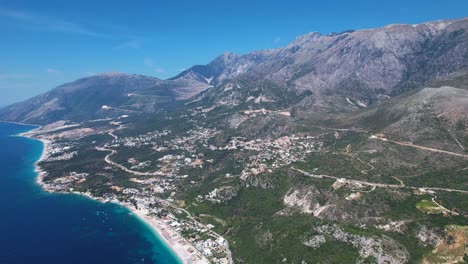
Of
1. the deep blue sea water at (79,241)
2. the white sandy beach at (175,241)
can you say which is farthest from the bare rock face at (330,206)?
the deep blue sea water at (79,241)

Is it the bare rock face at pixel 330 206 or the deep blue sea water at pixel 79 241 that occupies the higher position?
the bare rock face at pixel 330 206

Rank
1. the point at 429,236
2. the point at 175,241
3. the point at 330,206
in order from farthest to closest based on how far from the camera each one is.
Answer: the point at 175,241 → the point at 330,206 → the point at 429,236

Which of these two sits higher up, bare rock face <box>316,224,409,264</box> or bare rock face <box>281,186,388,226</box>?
bare rock face <box>281,186,388,226</box>

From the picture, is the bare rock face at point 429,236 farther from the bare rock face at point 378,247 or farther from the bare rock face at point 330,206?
the bare rock face at point 330,206

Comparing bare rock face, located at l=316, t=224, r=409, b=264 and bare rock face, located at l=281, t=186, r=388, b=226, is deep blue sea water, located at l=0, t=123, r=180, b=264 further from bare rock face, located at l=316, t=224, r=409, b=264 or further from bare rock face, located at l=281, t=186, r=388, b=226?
bare rock face, located at l=316, t=224, r=409, b=264

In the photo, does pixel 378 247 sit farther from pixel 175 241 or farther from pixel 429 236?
pixel 175 241

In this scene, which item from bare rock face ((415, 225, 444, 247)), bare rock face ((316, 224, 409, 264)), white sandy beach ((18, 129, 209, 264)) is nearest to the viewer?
bare rock face ((316, 224, 409, 264))

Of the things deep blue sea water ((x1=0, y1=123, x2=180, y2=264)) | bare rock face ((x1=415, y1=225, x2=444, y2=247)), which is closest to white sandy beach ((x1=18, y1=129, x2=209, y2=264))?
deep blue sea water ((x1=0, y1=123, x2=180, y2=264))

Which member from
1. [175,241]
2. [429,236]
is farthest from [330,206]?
[175,241]

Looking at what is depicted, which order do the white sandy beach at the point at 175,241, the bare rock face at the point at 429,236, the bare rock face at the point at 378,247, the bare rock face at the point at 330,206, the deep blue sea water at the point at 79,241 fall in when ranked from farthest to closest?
the deep blue sea water at the point at 79,241
the white sandy beach at the point at 175,241
the bare rock face at the point at 330,206
the bare rock face at the point at 429,236
the bare rock face at the point at 378,247

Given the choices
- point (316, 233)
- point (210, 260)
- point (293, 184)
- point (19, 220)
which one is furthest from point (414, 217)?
point (19, 220)

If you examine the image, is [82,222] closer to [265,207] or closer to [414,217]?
[265,207]

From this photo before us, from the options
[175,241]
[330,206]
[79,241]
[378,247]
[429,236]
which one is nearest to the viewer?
[378,247]
